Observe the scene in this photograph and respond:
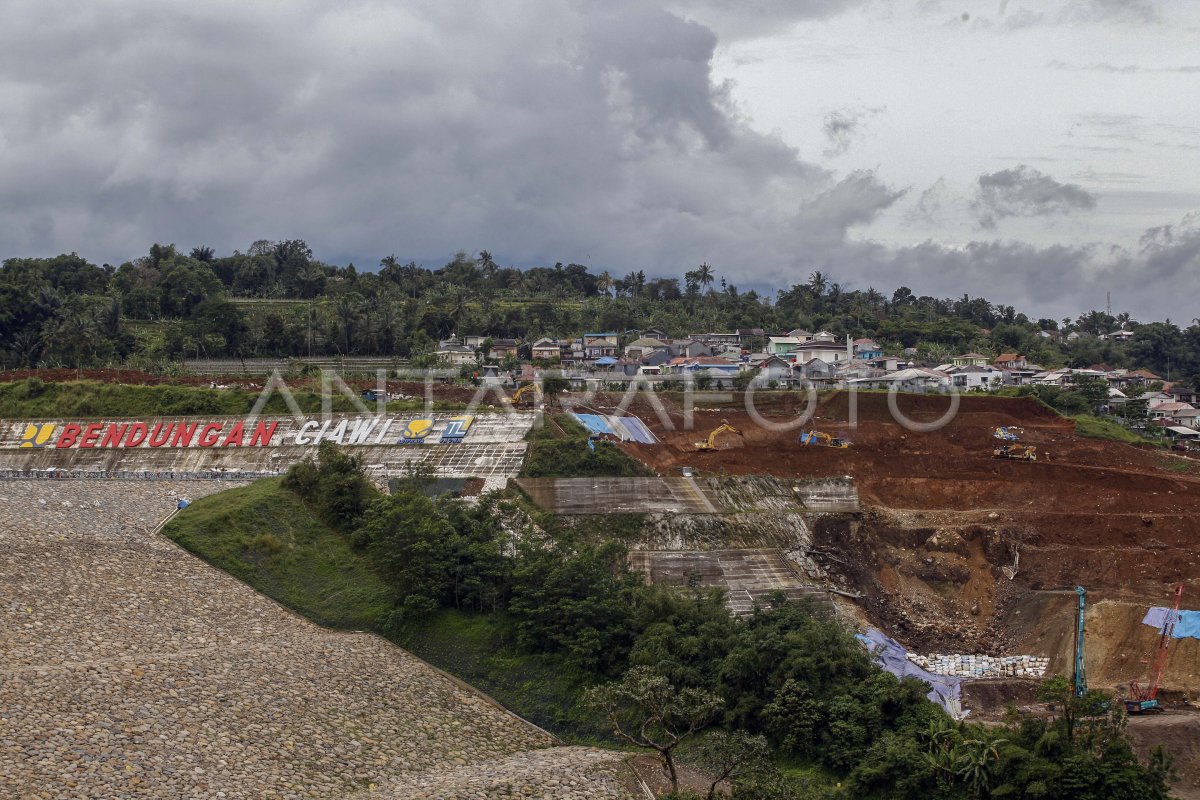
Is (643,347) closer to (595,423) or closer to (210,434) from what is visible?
(595,423)

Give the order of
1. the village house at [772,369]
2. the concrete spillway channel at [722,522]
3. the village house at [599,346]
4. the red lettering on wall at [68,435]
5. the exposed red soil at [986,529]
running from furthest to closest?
the village house at [599,346]
the village house at [772,369]
the red lettering on wall at [68,435]
the exposed red soil at [986,529]
the concrete spillway channel at [722,522]

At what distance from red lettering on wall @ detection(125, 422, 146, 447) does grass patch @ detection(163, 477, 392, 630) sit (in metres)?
14.4

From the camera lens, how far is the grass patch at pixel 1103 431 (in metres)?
64.2

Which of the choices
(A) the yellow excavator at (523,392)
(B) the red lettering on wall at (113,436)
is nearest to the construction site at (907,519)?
(B) the red lettering on wall at (113,436)

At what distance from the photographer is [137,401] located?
5997 centimetres

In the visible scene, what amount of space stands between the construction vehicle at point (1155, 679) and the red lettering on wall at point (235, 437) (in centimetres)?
4030

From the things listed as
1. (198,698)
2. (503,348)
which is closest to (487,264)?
(503,348)

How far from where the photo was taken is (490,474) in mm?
46781

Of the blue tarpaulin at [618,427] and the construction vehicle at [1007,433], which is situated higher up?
the blue tarpaulin at [618,427]

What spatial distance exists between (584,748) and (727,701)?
420cm

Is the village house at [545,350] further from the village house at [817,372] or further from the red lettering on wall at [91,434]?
the red lettering on wall at [91,434]

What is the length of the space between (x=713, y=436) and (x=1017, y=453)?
15749 millimetres

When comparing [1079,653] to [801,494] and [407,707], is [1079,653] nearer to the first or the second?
[801,494]

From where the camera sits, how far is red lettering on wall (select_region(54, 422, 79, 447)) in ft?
182
